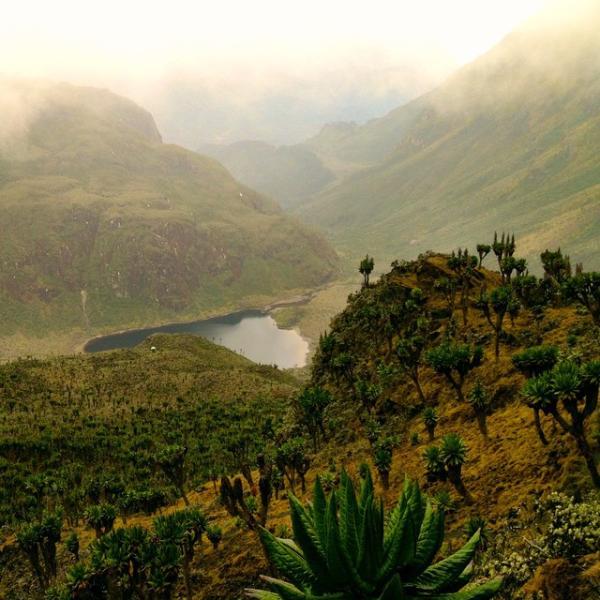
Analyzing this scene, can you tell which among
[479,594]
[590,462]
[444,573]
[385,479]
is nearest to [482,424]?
[385,479]

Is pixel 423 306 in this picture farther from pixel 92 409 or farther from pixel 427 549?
pixel 92 409

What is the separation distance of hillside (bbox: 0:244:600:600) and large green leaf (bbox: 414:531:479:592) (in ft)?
10.4

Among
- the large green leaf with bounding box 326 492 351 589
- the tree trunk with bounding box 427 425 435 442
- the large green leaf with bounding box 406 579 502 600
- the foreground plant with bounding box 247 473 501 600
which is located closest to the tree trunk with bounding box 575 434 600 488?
the foreground plant with bounding box 247 473 501 600

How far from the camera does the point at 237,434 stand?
77.8 metres

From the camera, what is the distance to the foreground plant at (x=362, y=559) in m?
9.95

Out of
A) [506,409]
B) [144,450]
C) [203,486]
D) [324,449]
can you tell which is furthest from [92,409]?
[506,409]

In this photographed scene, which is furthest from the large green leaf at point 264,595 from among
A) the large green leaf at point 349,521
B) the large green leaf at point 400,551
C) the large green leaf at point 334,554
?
the large green leaf at point 400,551

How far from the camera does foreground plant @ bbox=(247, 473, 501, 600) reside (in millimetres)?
9945

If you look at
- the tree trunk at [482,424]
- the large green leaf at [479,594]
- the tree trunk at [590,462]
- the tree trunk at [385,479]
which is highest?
the large green leaf at [479,594]

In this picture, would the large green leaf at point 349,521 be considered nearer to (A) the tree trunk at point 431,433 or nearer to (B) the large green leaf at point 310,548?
(B) the large green leaf at point 310,548

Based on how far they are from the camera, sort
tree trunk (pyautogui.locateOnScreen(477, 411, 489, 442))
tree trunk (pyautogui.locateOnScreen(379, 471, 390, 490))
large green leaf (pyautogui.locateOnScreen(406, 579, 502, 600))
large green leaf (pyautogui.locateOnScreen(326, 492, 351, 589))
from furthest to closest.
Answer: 1. tree trunk (pyautogui.locateOnScreen(379, 471, 390, 490))
2. tree trunk (pyautogui.locateOnScreen(477, 411, 489, 442))
3. large green leaf (pyautogui.locateOnScreen(326, 492, 351, 589))
4. large green leaf (pyautogui.locateOnScreen(406, 579, 502, 600))

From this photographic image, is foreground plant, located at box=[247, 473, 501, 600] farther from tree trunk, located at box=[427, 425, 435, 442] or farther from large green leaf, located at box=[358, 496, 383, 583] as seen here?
tree trunk, located at box=[427, 425, 435, 442]

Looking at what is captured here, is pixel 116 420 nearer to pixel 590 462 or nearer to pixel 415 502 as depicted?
pixel 590 462

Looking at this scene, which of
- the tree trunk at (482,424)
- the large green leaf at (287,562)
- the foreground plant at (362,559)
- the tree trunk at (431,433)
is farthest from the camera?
the tree trunk at (431,433)
